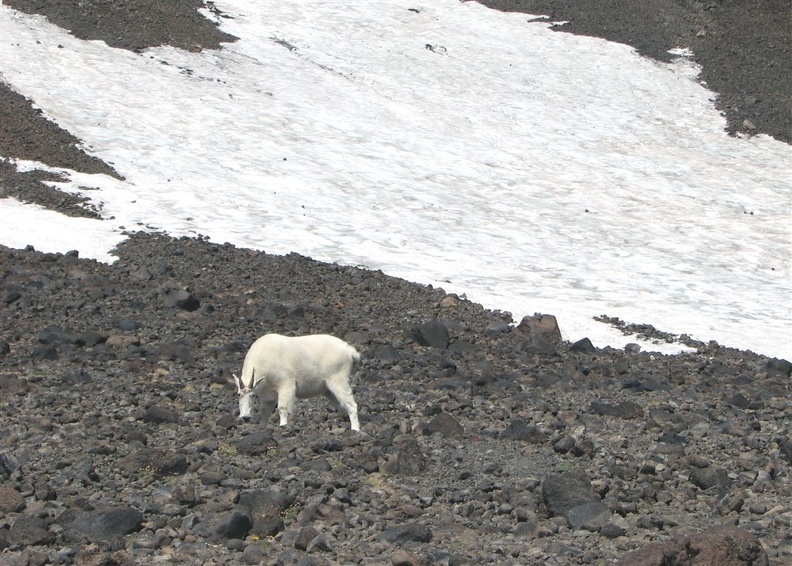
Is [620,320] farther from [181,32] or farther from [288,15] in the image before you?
[288,15]

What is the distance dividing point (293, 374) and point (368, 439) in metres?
1.16

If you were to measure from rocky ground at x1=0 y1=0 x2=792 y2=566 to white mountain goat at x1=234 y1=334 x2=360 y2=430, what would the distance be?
0.25 meters

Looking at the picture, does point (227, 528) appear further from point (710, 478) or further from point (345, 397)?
point (710, 478)

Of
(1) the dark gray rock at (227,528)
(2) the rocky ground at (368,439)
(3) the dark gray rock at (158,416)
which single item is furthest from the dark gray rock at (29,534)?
(3) the dark gray rock at (158,416)

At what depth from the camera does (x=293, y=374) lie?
10.6 m

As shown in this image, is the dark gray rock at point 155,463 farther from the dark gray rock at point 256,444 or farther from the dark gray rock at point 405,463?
the dark gray rock at point 405,463

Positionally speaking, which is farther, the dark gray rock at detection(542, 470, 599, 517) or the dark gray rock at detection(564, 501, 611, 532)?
the dark gray rock at detection(542, 470, 599, 517)

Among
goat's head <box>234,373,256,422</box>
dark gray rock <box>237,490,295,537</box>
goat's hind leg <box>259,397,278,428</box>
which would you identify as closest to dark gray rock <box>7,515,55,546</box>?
dark gray rock <box>237,490,295,537</box>

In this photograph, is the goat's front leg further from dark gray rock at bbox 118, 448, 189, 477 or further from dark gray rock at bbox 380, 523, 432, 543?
dark gray rock at bbox 380, 523, 432, 543

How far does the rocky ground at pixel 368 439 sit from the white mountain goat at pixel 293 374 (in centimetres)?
25

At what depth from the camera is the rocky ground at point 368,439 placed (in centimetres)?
734

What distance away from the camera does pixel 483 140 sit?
33.8 metres

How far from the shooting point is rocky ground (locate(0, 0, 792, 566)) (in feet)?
24.1

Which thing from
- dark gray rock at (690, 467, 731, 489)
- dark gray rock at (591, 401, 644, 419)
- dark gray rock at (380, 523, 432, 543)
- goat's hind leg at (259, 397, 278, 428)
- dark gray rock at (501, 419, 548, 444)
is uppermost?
dark gray rock at (690, 467, 731, 489)
